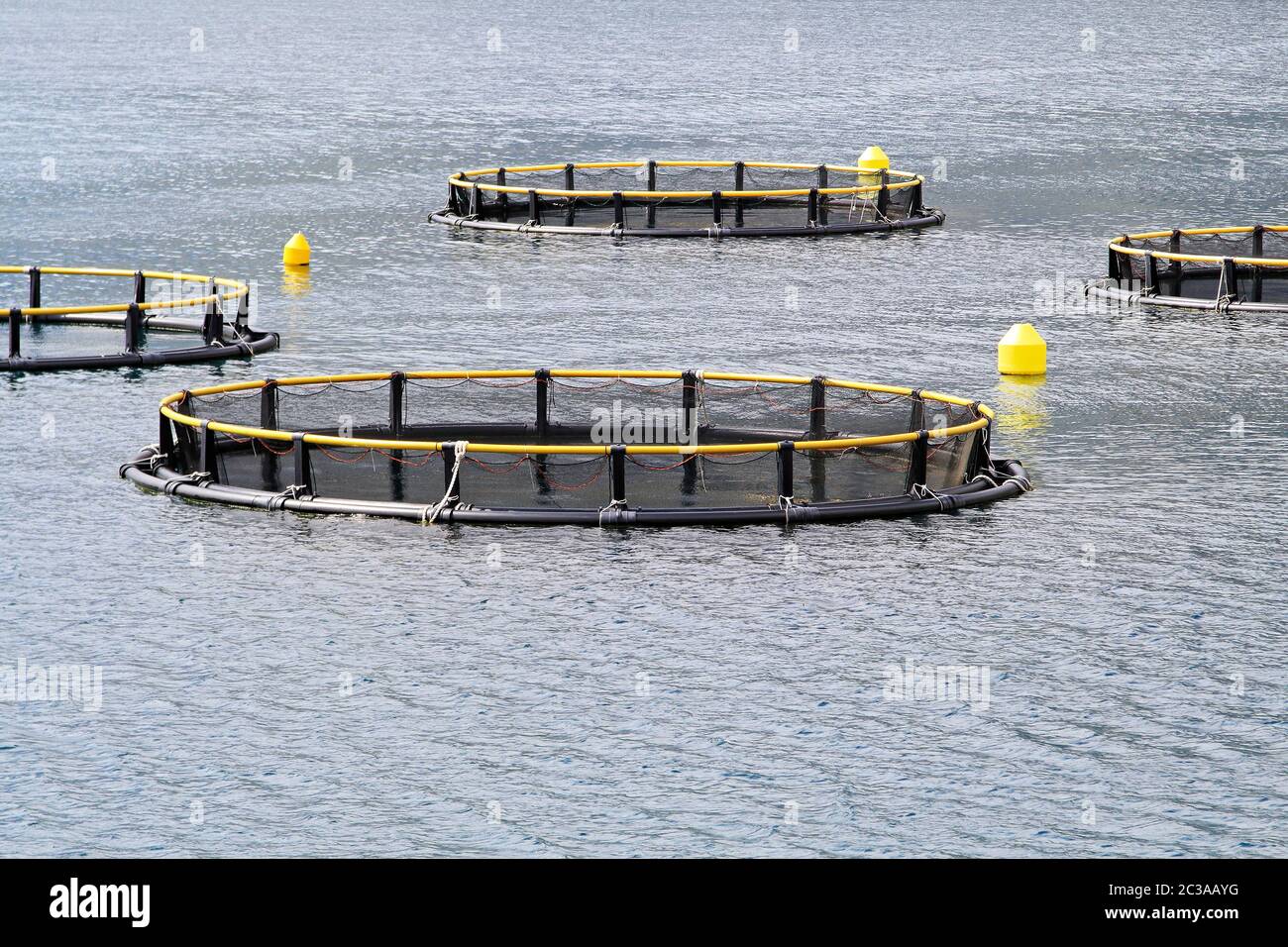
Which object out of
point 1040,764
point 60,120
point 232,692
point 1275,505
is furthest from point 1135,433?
point 60,120

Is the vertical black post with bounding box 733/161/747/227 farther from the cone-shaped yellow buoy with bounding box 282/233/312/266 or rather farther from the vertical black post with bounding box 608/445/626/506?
the vertical black post with bounding box 608/445/626/506

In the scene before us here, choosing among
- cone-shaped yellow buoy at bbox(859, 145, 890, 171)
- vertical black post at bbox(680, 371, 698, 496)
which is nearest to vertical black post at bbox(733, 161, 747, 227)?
cone-shaped yellow buoy at bbox(859, 145, 890, 171)

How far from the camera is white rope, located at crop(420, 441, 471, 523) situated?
25750 millimetres

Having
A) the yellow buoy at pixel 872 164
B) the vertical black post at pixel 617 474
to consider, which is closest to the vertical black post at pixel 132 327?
the vertical black post at pixel 617 474

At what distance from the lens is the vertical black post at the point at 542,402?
98.0ft

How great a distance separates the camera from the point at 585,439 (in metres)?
30.3

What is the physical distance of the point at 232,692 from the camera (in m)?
19.9

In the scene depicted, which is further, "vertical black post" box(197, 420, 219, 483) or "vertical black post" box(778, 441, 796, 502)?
"vertical black post" box(197, 420, 219, 483)

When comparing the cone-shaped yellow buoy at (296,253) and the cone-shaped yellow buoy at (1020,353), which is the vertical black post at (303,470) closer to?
the cone-shaped yellow buoy at (1020,353)

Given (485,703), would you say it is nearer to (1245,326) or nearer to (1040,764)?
(1040,764)

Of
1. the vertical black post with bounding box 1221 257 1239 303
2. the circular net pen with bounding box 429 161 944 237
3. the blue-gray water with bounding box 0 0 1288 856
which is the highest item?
the circular net pen with bounding box 429 161 944 237

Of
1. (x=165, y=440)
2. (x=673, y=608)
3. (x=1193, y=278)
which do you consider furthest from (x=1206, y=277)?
(x=673, y=608)

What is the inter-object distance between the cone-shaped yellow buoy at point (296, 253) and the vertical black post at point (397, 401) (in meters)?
19.8

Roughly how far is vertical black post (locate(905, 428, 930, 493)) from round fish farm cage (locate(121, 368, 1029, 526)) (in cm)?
2
